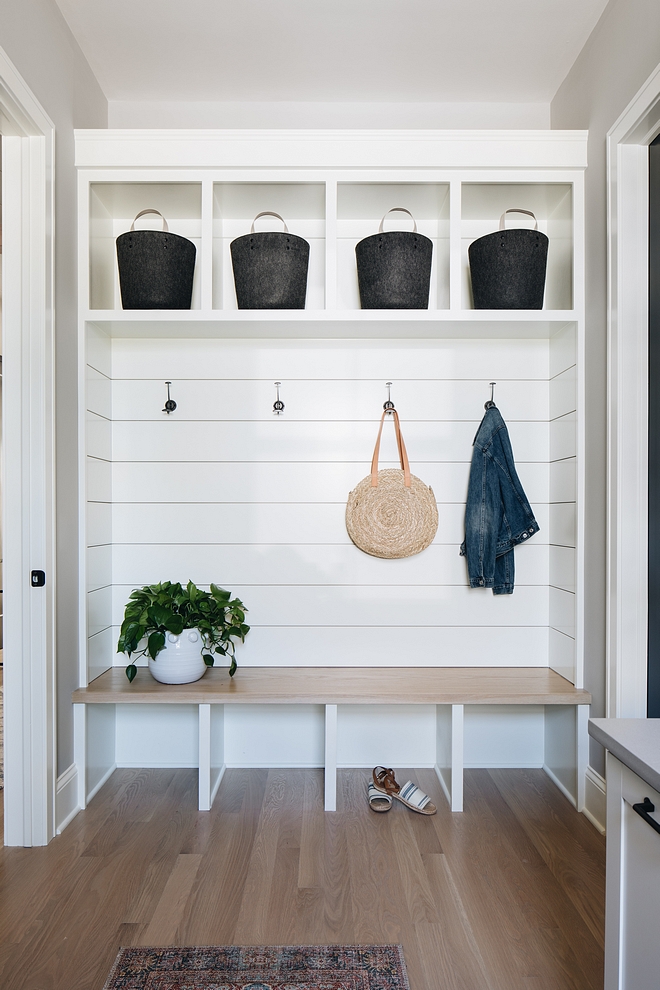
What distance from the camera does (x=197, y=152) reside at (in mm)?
2512

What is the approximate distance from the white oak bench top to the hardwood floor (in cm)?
40

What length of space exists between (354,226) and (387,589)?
1.48 meters

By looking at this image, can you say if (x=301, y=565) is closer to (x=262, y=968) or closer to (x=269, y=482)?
(x=269, y=482)

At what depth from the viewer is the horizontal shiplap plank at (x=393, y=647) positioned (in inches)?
111

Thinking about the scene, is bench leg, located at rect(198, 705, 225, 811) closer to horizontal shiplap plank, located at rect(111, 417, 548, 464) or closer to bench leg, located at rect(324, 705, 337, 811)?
bench leg, located at rect(324, 705, 337, 811)

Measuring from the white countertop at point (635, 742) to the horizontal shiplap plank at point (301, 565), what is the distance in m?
1.58

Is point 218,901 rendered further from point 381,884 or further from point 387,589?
point 387,589

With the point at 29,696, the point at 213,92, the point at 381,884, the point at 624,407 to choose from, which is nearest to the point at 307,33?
the point at 213,92

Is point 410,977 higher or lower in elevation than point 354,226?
lower

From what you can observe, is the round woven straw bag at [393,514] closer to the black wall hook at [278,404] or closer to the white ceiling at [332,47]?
the black wall hook at [278,404]

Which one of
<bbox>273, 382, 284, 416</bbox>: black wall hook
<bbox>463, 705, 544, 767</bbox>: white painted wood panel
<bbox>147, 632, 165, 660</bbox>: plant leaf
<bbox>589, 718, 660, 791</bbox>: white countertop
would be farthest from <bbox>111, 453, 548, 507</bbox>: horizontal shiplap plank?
<bbox>589, 718, 660, 791</bbox>: white countertop

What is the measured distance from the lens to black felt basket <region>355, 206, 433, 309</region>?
96.7 inches

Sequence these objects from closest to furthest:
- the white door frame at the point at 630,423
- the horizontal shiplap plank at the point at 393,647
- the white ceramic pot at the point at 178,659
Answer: the white door frame at the point at 630,423
the white ceramic pot at the point at 178,659
the horizontal shiplap plank at the point at 393,647

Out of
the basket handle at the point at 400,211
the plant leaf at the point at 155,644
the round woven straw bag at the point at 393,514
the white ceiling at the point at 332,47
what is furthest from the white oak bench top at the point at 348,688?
the white ceiling at the point at 332,47
